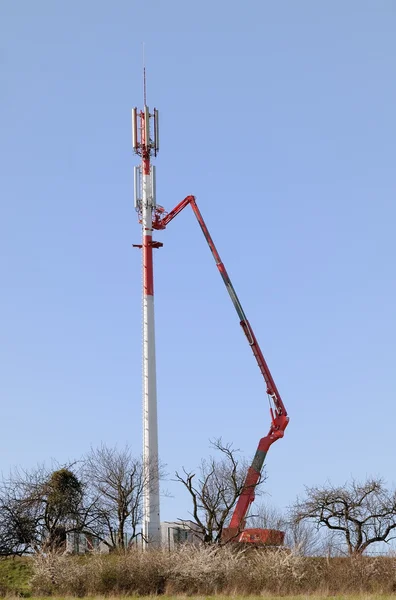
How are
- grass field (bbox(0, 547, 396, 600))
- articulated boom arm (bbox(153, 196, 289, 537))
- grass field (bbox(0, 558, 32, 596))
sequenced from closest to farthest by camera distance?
grass field (bbox(0, 547, 396, 600)), grass field (bbox(0, 558, 32, 596)), articulated boom arm (bbox(153, 196, 289, 537))

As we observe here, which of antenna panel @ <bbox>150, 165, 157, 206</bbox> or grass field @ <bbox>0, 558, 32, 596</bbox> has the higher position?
antenna panel @ <bbox>150, 165, 157, 206</bbox>

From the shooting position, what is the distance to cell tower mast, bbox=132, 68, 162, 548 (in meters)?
51.6

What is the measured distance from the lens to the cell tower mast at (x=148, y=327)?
169ft

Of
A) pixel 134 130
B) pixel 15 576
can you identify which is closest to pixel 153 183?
pixel 134 130

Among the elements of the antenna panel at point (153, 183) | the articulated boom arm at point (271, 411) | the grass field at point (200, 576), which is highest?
the antenna panel at point (153, 183)

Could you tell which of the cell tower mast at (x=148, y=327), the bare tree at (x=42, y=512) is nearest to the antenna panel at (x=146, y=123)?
the cell tower mast at (x=148, y=327)

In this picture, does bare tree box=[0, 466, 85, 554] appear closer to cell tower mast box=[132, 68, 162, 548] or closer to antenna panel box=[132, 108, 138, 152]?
cell tower mast box=[132, 68, 162, 548]

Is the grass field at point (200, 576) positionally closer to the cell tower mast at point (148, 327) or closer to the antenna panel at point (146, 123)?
the cell tower mast at point (148, 327)

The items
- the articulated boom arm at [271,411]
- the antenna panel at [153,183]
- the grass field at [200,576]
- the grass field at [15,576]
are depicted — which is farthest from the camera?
the antenna panel at [153,183]

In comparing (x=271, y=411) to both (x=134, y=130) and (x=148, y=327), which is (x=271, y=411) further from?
(x=134, y=130)

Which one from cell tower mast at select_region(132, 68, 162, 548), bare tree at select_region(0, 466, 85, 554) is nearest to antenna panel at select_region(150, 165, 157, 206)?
cell tower mast at select_region(132, 68, 162, 548)

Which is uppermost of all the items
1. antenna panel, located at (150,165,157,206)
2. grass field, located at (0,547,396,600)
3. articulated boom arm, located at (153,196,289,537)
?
antenna panel, located at (150,165,157,206)

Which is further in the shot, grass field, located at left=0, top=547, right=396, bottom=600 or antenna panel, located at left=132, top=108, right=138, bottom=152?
antenna panel, located at left=132, top=108, right=138, bottom=152

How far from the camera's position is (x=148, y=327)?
55969 millimetres
